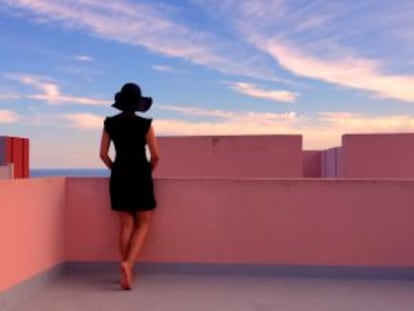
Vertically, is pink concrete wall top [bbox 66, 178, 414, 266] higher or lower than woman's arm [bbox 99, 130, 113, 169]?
lower

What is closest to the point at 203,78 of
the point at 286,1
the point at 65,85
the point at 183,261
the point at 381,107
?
the point at 65,85

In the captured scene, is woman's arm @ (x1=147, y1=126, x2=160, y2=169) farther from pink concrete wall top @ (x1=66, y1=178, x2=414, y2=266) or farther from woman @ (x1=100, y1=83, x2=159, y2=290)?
pink concrete wall top @ (x1=66, y1=178, x2=414, y2=266)

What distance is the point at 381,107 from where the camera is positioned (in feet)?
44.3

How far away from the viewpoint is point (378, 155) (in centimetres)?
933

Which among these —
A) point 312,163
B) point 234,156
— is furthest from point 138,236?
point 312,163

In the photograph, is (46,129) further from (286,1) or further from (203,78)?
(286,1)

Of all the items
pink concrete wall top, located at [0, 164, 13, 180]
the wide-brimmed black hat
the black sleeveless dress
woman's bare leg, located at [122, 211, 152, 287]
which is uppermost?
the wide-brimmed black hat

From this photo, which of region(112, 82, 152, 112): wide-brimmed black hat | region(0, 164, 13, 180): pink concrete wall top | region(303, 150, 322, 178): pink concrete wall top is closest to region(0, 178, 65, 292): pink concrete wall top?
region(112, 82, 152, 112): wide-brimmed black hat

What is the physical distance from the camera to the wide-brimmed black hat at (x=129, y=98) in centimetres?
398

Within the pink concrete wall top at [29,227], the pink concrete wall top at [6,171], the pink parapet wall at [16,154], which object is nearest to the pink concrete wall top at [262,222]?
the pink concrete wall top at [29,227]

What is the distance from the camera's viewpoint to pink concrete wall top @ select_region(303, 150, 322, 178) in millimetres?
14469

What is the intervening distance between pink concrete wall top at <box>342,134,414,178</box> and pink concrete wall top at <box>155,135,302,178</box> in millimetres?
924

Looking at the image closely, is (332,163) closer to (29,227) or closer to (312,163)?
(312,163)

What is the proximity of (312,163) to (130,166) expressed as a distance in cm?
1114
